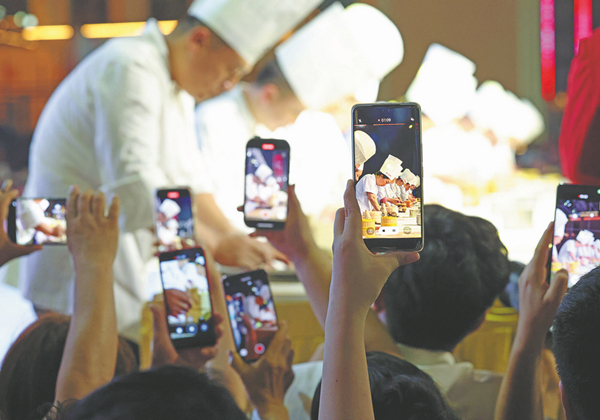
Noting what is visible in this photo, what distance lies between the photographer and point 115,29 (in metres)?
1.47

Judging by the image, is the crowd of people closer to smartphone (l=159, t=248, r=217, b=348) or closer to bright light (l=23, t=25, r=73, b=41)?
smartphone (l=159, t=248, r=217, b=348)

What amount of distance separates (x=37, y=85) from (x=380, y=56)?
957 mm

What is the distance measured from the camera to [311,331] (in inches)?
39.1

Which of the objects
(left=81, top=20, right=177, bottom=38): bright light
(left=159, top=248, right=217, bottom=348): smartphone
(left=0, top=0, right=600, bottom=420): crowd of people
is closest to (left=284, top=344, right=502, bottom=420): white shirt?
(left=0, top=0, right=600, bottom=420): crowd of people

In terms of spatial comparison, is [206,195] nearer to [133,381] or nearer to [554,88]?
[133,381]

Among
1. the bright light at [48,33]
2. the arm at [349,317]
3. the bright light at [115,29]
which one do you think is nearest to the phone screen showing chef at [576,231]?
the arm at [349,317]

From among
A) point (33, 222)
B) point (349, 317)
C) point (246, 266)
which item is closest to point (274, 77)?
point (246, 266)

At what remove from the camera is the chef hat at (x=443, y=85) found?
143 centimetres

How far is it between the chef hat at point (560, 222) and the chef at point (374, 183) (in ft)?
0.72

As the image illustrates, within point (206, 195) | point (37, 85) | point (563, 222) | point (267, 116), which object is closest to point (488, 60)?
point (267, 116)

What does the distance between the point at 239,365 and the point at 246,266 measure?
44 centimetres

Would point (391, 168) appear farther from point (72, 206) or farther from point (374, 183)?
point (72, 206)

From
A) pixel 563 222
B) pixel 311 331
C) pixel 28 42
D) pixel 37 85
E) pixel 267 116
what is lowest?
pixel 311 331

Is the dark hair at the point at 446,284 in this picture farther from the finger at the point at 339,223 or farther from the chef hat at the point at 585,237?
the finger at the point at 339,223
